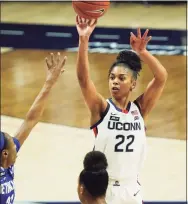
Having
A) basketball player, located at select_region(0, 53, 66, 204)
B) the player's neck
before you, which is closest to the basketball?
the player's neck

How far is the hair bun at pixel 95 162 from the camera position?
3.05 m

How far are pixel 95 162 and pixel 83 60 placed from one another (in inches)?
34.1

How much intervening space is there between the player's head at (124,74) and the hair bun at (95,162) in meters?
0.84

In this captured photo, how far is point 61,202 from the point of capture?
5738 millimetres

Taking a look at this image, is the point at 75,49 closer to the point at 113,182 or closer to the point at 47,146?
the point at 47,146

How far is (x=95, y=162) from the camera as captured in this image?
3.10 metres

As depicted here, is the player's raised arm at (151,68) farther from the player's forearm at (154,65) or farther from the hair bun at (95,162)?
the hair bun at (95,162)

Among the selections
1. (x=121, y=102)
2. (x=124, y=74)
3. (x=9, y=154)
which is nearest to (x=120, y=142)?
(x=121, y=102)

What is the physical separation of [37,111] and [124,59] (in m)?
0.69

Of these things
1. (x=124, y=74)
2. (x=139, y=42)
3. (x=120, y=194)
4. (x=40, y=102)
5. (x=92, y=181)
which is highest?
(x=139, y=42)

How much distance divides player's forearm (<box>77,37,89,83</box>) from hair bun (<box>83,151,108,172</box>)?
0.76 meters

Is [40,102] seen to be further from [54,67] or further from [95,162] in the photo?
[95,162]

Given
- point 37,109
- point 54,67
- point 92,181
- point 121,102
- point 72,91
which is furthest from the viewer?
point 72,91

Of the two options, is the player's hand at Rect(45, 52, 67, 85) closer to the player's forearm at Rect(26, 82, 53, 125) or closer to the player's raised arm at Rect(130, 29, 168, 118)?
the player's forearm at Rect(26, 82, 53, 125)
